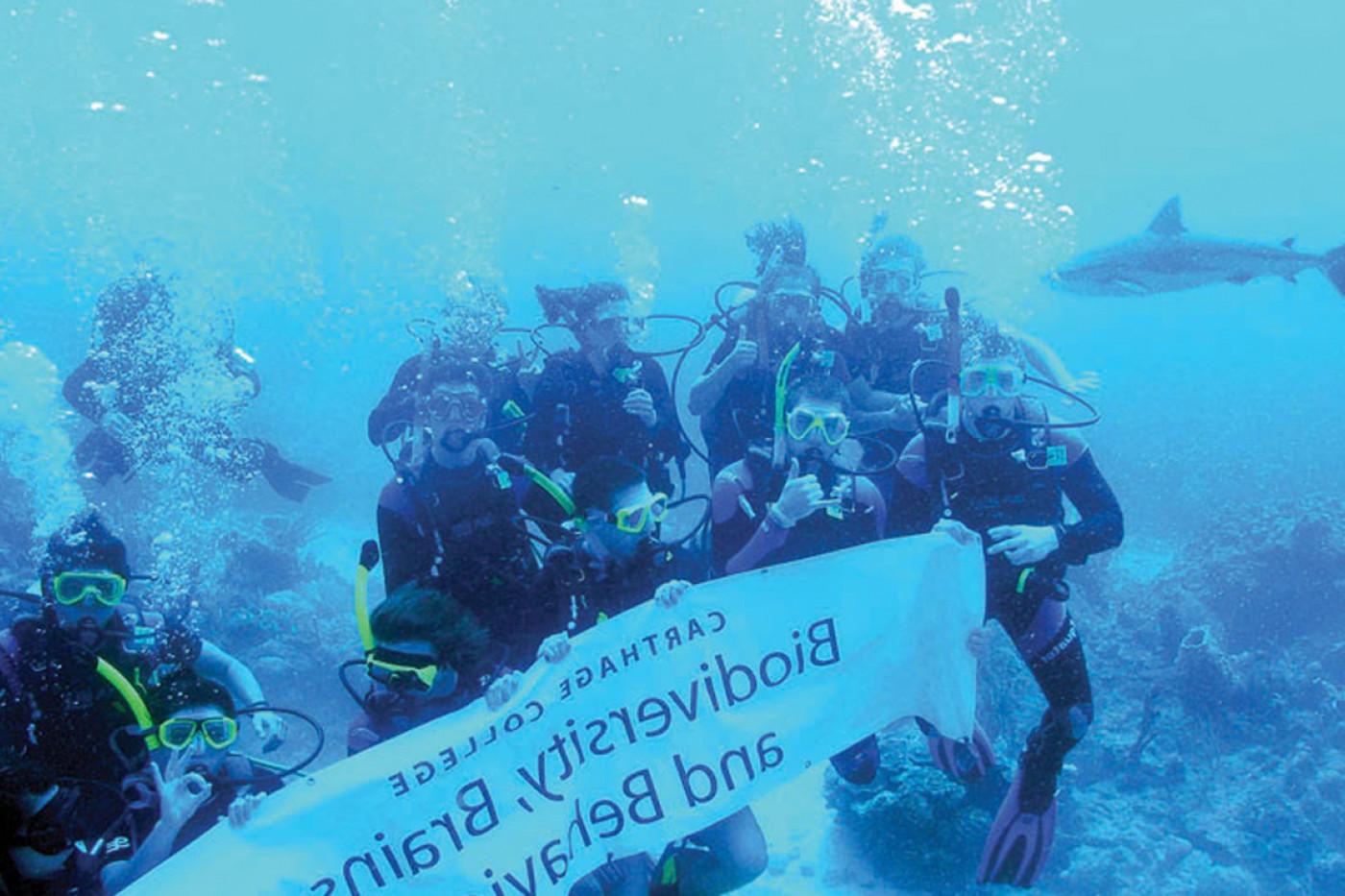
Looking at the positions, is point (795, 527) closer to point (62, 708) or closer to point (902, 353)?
point (902, 353)

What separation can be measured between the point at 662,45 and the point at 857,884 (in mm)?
46030

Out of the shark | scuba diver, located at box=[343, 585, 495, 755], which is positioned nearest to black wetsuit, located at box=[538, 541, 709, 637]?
scuba diver, located at box=[343, 585, 495, 755]

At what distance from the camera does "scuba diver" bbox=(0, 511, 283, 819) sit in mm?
4328

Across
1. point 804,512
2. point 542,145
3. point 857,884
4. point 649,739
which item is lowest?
point 857,884

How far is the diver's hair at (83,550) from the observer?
15.4ft

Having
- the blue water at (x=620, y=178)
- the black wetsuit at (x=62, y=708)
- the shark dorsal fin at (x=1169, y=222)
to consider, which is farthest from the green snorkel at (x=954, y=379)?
the blue water at (x=620, y=178)

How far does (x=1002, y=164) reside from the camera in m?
67.1

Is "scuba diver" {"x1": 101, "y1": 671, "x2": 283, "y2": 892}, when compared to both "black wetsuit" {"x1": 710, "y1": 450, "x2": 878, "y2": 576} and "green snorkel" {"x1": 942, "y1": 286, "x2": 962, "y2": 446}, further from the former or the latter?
"green snorkel" {"x1": 942, "y1": 286, "x2": 962, "y2": 446}

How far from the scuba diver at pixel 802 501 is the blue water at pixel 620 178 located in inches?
325

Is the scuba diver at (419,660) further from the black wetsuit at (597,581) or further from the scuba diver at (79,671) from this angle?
the scuba diver at (79,671)

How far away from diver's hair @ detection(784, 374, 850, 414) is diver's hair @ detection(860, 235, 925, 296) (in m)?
2.08

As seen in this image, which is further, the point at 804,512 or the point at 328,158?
the point at 328,158

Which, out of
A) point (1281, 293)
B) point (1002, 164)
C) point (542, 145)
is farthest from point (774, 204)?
point (1281, 293)

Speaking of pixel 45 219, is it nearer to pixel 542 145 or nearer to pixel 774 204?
pixel 542 145
